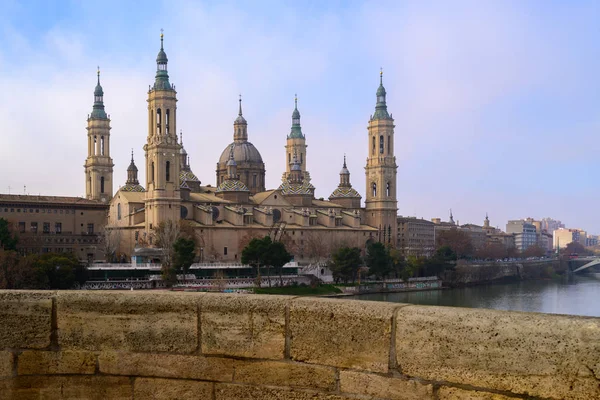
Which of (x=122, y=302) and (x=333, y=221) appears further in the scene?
(x=333, y=221)

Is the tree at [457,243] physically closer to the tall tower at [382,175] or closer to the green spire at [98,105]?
the tall tower at [382,175]

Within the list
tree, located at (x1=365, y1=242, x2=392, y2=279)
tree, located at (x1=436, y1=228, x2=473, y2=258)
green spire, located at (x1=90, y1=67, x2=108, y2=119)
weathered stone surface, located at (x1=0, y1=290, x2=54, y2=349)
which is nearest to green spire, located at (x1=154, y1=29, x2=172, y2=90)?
green spire, located at (x1=90, y1=67, x2=108, y2=119)

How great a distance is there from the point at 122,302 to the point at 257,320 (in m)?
0.90

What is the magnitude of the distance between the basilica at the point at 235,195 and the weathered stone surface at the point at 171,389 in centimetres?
5531

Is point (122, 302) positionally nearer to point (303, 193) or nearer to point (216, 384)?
point (216, 384)

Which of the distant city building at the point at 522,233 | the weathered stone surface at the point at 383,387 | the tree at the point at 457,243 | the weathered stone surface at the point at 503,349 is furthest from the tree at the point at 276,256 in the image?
the distant city building at the point at 522,233

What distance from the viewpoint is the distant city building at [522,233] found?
171 meters

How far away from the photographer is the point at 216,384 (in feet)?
14.4

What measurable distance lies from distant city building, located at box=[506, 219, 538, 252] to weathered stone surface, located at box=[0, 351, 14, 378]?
6671 inches

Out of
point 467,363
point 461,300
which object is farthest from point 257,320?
point 461,300

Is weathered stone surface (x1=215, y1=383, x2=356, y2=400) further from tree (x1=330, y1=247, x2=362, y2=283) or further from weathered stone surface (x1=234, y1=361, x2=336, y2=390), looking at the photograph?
tree (x1=330, y1=247, x2=362, y2=283)

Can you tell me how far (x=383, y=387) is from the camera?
3.99 metres

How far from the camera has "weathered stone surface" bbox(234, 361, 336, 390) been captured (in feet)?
13.6

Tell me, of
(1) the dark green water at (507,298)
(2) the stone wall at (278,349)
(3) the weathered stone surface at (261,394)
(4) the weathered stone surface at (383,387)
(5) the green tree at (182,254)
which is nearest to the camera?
(2) the stone wall at (278,349)
